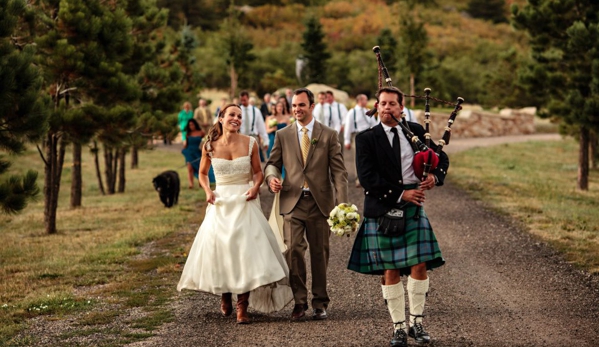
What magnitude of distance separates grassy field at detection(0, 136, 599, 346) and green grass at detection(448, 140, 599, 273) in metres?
0.03

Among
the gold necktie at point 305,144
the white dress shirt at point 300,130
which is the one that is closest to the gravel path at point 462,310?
the gold necktie at point 305,144

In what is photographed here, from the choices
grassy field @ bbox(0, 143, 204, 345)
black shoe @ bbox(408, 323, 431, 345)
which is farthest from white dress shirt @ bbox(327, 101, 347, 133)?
black shoe @ bbox(408, 323, 431, 345)

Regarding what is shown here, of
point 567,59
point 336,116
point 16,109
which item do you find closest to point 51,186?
point 16,109

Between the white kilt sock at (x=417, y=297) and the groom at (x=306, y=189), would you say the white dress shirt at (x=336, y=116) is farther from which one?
the white kilt sock at (x=417, y=297)

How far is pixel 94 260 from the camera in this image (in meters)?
12.9

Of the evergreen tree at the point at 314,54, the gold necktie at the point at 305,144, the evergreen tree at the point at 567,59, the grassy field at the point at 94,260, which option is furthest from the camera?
the evergreen tree at the point at 314,54

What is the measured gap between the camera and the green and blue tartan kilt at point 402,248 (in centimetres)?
740

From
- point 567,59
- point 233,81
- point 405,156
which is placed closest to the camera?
point 405,156

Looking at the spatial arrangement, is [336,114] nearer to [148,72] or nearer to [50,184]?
[148,72]

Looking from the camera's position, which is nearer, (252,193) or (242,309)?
(242,309)

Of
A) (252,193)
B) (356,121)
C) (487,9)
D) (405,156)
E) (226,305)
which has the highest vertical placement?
(487,9)

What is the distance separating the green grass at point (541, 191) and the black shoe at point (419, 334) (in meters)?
4.34

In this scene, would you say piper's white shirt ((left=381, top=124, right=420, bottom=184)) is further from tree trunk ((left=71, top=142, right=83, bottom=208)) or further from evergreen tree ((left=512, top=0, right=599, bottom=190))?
evergreen tree ((left=512, top=0, right=599, bottom=190))

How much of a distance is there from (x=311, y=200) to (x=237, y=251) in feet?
2.78
